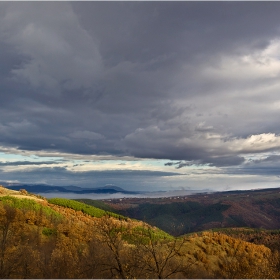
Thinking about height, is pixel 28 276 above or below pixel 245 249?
above

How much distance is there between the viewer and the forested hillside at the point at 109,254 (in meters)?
39.7

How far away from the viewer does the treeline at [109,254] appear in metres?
39.6

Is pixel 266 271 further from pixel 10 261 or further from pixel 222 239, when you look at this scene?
pixel 10 261

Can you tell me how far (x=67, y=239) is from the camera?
234 ft

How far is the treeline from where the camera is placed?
130 feet

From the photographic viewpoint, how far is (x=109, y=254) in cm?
4478

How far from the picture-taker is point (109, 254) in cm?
4478

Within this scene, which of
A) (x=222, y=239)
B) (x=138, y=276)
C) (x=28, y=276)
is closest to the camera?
(x=138, y=276)

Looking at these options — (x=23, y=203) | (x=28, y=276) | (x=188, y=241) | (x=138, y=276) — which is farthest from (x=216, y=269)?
(x=23, y=203)

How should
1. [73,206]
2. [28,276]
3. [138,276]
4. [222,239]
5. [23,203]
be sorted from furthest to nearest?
1. [73,206]
2. [23,203]
3. [222,239]
4. [28,276]
5. [138,276]

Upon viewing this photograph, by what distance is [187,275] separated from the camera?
5034cm

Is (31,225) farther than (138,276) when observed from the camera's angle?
Yes

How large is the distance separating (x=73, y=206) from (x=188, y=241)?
111094 mm

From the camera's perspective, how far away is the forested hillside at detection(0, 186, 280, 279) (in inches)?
1561
